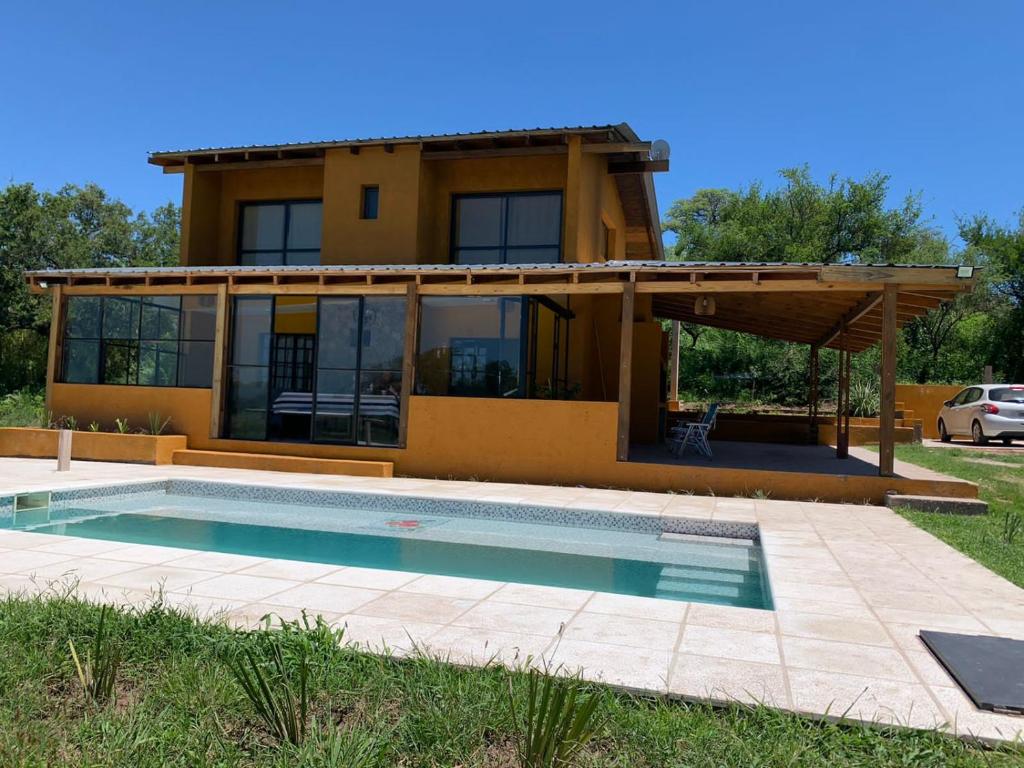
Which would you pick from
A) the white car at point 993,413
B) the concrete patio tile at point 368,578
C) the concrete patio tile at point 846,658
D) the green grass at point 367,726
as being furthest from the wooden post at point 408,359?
the white car at point 993,413

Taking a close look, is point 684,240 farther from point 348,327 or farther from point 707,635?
point 707,635

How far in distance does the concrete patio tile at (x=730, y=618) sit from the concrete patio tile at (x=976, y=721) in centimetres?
106

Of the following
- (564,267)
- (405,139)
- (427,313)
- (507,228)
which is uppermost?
(405,139)

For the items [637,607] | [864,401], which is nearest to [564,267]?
[637,607]

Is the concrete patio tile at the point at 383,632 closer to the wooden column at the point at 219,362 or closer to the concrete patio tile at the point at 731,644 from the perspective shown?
the concrete patio tile at the point at 731,644

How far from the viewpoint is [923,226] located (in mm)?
31734

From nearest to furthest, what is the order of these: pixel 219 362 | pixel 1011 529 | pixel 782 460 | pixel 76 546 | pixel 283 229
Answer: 1. pixel 76 546
2. pixel 1011 529
3. pixel 219 362
4. pixel 782 460
5. pixel 283 229

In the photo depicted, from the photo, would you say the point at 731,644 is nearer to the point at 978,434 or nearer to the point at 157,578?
the point at 157,578

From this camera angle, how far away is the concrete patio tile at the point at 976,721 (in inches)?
104

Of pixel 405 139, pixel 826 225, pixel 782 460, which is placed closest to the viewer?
pixel 782 460

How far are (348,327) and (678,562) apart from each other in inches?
267

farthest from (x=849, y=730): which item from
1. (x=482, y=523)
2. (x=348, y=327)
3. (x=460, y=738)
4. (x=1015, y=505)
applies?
(x=348, y=327)

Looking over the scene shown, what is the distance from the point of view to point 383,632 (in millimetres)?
3652

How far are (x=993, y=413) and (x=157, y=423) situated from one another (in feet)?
56.0
